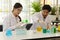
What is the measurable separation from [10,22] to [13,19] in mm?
134

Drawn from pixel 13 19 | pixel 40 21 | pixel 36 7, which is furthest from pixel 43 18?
pixel 36 7

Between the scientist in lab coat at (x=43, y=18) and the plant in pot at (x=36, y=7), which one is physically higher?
the plant in pot at (x=36, y=7)

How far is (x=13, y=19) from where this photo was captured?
2.89 metres

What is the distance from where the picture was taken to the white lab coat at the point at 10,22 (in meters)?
2.74

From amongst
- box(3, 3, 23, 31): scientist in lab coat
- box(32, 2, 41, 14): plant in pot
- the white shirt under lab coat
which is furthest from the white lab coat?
box(32, 2, 41, 14): plant in pot

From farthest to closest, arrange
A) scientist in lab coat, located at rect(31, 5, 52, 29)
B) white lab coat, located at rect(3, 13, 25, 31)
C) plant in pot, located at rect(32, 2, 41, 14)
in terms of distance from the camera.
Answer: plant in pot, located at rect(32, 2, 41, 14)
scientist in lab coat, located at rect(31, 5, 52, 29)
white lab coat, located at rect(3, 13, 25, 31)

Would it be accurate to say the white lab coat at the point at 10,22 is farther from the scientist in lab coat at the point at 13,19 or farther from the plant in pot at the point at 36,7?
the plant in pot at the point at 36,7

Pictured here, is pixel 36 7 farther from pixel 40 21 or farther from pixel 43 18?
pixel 40 21

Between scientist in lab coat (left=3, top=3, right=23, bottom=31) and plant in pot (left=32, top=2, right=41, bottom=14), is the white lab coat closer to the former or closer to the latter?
scientist in lab coat (left=3, top=3, right=23, bottom=31)

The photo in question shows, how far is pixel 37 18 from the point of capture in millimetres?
3033

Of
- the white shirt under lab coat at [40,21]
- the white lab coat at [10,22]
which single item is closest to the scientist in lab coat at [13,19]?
the white lab coat at [10,22]

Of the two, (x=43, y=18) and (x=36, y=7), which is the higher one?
(x=36, y=7)

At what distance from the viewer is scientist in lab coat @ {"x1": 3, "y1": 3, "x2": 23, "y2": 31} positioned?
2760 millimetres

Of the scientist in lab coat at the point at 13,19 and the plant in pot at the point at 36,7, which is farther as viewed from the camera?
the plant in pot at the point at 36,7
